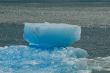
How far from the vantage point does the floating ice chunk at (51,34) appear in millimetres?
10602

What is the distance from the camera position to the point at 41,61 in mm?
9961

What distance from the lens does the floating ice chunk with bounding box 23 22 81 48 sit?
10.6 m

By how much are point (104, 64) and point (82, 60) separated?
0.43 metres

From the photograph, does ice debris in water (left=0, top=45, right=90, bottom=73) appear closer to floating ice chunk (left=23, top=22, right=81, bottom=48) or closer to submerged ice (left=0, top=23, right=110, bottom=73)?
submerged ice (left=0, top=23, right=110, bottom=73)

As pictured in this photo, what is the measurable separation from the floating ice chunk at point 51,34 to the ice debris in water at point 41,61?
0.54ft

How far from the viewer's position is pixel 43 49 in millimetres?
10891

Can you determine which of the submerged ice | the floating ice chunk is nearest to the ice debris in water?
the submerged ice

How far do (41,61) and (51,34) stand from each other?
0.87 meters

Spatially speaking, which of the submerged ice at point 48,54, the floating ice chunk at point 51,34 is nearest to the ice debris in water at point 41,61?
the submerged ice at point 48,54

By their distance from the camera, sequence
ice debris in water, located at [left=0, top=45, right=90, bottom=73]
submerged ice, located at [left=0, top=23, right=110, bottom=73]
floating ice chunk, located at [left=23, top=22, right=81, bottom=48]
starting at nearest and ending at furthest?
ice debris in water, located at [left=0, top=45, right=90, bottom=73] < submerged ice, located at [left=0, top=23, right=110, bottom=73] < floating ice chunk, located at [left=23, top=22, right=81, bottom=48]

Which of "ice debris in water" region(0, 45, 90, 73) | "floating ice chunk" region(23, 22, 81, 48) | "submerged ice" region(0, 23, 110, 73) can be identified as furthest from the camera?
"floating ice chunk" region(23, 22, 81, 48)

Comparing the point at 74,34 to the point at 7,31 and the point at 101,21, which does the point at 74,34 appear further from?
the point at 101,21

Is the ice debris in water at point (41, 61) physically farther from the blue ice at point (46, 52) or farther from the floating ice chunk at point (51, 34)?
the floating ice chunk at point (51, 34)

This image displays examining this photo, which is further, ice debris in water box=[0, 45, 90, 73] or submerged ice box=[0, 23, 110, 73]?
submerged ice box=[0, 23, 110, 73]
